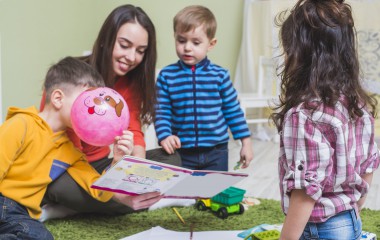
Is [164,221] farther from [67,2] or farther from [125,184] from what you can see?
[67,2]

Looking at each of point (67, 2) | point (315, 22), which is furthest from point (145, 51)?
point (67, 2)

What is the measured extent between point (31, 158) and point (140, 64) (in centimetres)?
49

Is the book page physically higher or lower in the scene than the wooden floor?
higher

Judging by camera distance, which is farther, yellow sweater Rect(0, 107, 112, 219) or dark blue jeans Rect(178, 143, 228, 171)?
dark blue jeans Rect(178, 143, 228, 171)

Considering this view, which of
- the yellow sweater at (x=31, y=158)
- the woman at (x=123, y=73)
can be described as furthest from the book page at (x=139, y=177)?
the woman at (x=123, y=73)

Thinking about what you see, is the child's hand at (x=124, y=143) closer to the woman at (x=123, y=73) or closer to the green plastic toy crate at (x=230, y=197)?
the woman at (x=123, y=73)

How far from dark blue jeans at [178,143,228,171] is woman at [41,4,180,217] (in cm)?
9

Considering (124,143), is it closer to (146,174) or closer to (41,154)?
(146,174)

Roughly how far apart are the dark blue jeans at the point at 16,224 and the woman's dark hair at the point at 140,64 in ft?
1.66

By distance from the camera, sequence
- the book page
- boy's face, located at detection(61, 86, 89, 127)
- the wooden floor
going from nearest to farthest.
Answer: the book page
boy's face, located at detection(61, 86, 89, 127)
the wooden floor

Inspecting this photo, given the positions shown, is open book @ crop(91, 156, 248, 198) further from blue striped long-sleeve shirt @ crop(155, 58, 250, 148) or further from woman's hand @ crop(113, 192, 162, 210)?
blue striped long-sleeve shirt @ crop(155, 58, 250, 148)

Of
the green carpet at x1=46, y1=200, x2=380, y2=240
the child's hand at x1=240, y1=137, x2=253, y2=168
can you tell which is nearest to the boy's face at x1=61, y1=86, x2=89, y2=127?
the green carpet at x1=46, y1=200, x2=380, y2=240

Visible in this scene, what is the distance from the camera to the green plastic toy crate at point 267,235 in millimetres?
1281

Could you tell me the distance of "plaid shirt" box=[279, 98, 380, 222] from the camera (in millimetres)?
930
